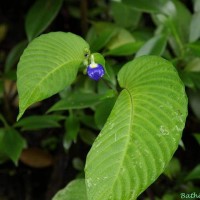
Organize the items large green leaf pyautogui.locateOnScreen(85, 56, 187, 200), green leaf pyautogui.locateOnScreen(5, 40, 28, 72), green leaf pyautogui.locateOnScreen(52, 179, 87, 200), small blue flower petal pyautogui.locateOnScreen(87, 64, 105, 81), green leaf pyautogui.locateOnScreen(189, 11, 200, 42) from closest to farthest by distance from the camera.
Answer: large green leaf pyautogui.locateOnScreen(85, 56, 187, 200) → small blue flower petal pyautogui.locateOnScreen(87, 64, 105, 81) → green leaf pyautogui.locateOnScreen(52, 179, 87, 200) → green leaf pyautogui.locateOnScreen(189, 11, 200, 42) → green leaf pyautogui.locateOnScreen(5, 40, 28, 72)

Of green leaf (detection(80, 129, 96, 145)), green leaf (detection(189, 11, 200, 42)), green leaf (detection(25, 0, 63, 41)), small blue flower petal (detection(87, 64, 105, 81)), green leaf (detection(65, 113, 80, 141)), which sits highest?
small blue flower petal (detection(87, 64, 105, 81))

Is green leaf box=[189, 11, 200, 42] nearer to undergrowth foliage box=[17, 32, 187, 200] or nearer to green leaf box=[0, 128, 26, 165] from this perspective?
undergrowth foliage box=[17, 32, 187, 200]

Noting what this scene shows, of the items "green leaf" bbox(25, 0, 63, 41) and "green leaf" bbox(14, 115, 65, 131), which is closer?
"green leaf" bbox(14, 115, 65, 131)

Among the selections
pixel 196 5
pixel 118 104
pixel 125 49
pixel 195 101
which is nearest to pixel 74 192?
pixel 118 104

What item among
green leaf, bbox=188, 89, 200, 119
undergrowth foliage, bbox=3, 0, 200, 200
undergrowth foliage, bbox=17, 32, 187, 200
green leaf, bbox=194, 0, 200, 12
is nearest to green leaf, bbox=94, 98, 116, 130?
undergrowth foliage, bbox=3, 0, 200, 200

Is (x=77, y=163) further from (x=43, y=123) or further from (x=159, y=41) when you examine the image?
(x=159, y=41)

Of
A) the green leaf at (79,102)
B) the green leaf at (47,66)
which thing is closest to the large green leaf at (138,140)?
the green leaf at (47,66)

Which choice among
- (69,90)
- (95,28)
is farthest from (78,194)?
(95,28)
